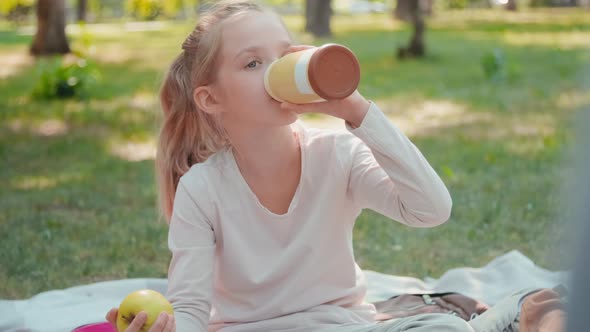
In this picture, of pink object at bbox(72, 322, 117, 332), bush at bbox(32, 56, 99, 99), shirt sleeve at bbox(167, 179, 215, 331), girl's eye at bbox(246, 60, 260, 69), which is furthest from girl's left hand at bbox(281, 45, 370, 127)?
bush at bbox(32, 56, 99, 99)

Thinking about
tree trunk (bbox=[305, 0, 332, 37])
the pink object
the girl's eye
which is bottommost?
tree trunk (bbox=[305, 0, 332, 37])

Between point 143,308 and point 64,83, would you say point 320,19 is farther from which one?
point 143,308

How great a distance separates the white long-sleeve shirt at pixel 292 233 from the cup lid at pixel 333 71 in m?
0.28

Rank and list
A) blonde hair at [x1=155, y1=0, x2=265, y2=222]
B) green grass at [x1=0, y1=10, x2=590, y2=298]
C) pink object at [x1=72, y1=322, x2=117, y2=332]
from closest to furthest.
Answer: blonde hair at [x1=155, y1=0, x2=265, y2=222], pink object at [x1=72, y1=322, x2=117, y2=332], green grass at [x1=0, y1=10, x2=590, y2=298]

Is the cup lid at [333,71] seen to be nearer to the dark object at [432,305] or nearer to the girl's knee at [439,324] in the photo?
the girl's knee at [439,324]

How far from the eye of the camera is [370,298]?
11.2 feet

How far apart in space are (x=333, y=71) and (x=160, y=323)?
2.51 ft

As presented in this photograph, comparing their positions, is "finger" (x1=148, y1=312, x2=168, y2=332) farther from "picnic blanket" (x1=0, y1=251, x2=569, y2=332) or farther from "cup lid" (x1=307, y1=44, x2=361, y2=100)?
"picnic blanket" (x1=0, y1=251, x2=569, y2=332)

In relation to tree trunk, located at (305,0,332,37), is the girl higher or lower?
higher

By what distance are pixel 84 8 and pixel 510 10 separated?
13.8 meters

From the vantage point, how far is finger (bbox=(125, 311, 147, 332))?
210 centimetres

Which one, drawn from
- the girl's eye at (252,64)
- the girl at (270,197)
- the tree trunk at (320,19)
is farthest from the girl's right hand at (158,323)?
the tree trunk at (320,19)

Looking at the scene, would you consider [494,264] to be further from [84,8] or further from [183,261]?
[84,8]

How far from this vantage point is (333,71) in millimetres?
1977
